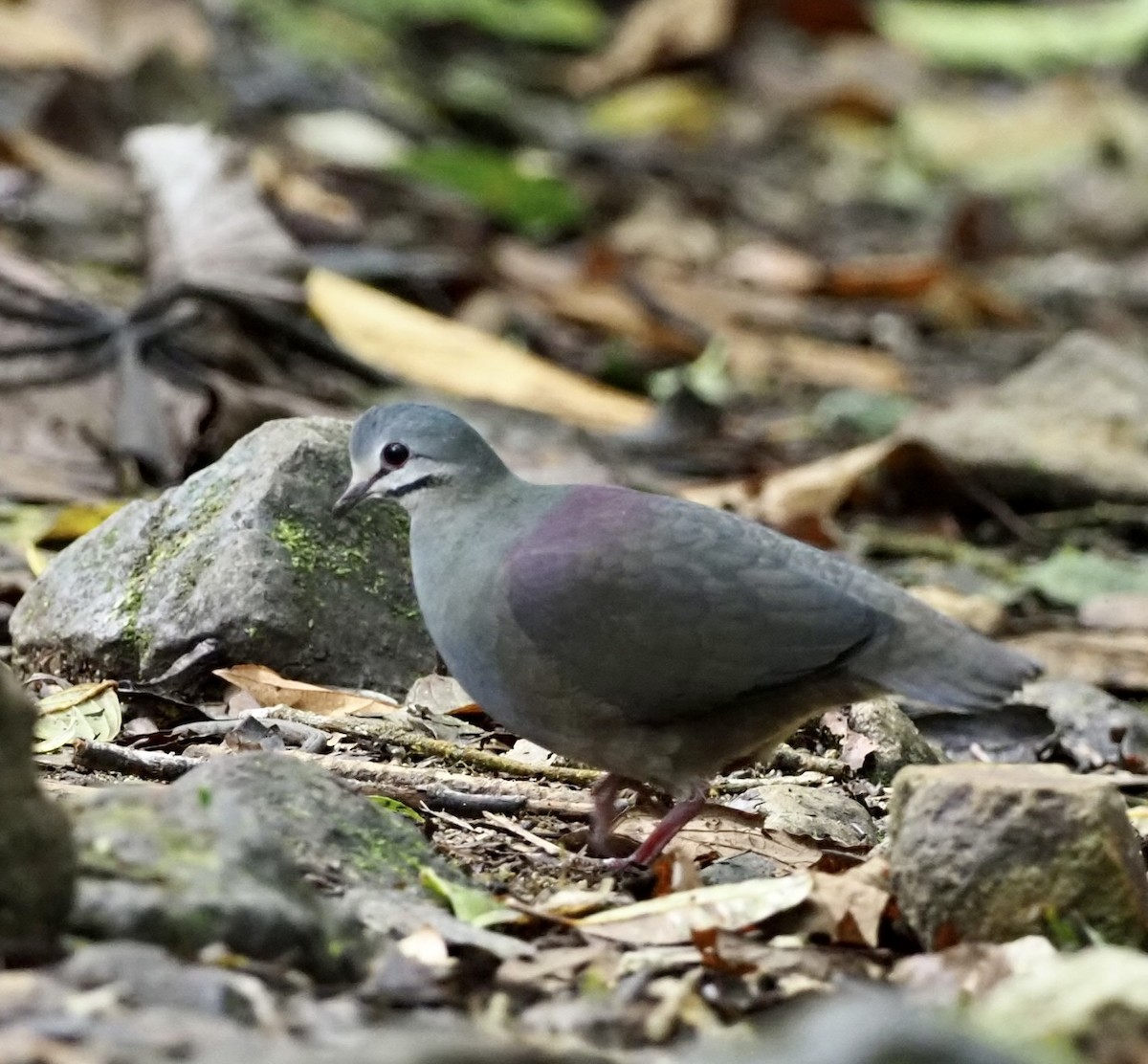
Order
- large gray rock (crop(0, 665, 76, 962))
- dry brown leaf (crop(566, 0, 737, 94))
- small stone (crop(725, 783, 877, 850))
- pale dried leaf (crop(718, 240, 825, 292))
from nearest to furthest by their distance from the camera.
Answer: large gray rock (crop(0, 665, 76, 962)), small stone (crop(725, 783, 877, 850)), pale dried leaf (crop(718, 240, 825, 292)), dry brown leaf (crop(566, 0, 737, 94))

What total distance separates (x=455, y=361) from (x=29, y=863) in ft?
18.1

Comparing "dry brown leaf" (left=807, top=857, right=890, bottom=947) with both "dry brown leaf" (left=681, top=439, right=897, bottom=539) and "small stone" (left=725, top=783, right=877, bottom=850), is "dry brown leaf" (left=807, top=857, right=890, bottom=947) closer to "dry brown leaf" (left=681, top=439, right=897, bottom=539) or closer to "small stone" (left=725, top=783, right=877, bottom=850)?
"small stone" (left=725, top=783, right=877, bottom=850)

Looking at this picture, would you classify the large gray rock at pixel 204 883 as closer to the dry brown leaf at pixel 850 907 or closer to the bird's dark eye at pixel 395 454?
the dry brown leaf at pixel 850 907

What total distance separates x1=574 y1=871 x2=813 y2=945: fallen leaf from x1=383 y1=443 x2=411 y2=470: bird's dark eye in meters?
1.19

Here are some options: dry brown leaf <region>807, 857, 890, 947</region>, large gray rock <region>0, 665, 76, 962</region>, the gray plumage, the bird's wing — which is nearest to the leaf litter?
dry brown leaf <region>807, 857, 890, 947</region>

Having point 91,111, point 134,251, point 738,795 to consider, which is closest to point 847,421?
point 134,251

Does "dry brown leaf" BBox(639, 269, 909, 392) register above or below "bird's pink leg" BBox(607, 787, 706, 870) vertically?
below

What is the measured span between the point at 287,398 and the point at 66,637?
2160mm

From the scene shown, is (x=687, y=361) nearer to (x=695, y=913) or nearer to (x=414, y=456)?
(x=414, y=456)

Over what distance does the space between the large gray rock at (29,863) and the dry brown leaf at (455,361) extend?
4964 millimetres

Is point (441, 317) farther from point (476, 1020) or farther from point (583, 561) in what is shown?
point (476, 1020)

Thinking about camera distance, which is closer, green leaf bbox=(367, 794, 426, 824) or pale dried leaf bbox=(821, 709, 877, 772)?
green leaf bbox=(367, 794, 426, 824)

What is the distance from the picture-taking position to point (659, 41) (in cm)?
1469

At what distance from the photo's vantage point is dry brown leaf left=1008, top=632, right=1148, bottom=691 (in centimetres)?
572
